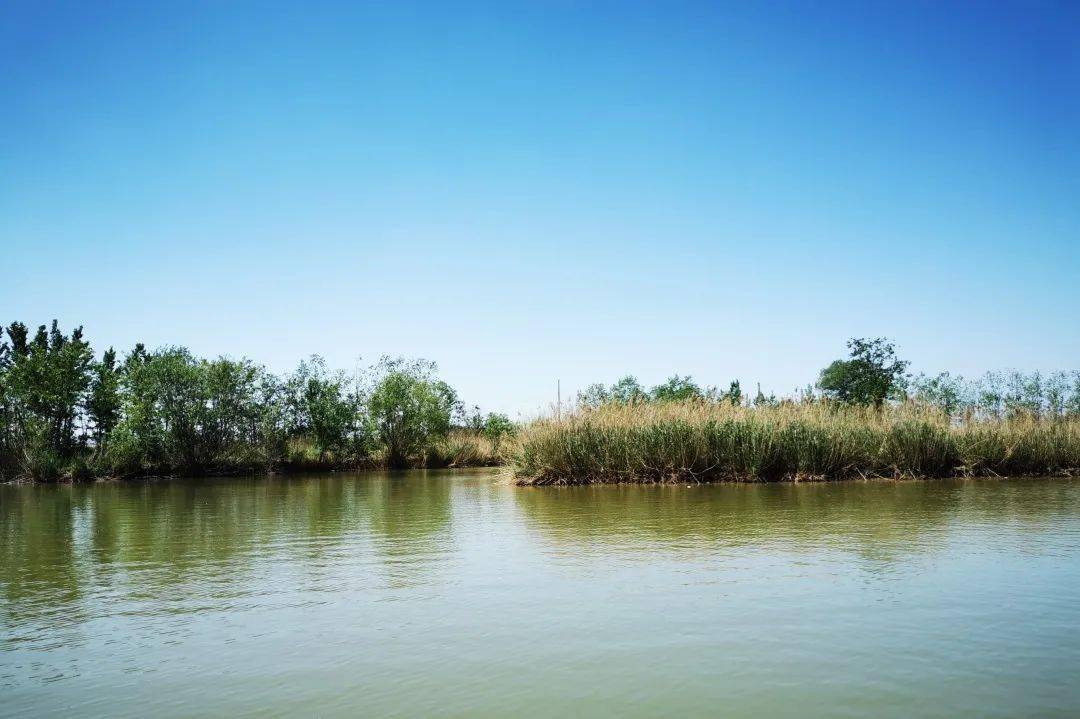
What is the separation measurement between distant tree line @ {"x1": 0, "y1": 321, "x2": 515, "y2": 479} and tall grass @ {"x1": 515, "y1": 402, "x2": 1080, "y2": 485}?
11.8 metres

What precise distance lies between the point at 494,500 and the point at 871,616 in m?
11.9

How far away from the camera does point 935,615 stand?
→ 17.8 feet

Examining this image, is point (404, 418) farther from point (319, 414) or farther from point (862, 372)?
point (862, 372)

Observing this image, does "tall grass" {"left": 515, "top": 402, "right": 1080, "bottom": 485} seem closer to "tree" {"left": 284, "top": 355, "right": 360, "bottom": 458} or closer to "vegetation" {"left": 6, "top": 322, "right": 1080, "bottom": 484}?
"vegetation" {"left": 6, "top": 322, "right": 1080, "bottom": 484}

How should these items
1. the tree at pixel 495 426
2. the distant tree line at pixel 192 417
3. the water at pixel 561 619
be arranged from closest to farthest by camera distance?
1. the water at pixel 561 619
2. the distant tree line at pixel 192 417
3. the tree at pixel 495 426

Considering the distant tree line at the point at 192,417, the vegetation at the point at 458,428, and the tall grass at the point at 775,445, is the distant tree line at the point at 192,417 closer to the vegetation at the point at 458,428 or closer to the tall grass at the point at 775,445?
the vegetation at the point at 458,428

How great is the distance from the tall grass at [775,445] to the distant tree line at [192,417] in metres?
11.8

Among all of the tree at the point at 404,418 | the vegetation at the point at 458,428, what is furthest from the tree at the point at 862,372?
the tree at the point at 404,418

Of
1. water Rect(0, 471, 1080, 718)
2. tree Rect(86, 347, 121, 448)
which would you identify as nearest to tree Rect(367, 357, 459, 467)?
tree Rect(86, 347, 121, 448)

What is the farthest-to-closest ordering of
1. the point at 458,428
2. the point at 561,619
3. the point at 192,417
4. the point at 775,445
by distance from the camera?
1. the point at 458,428
2. the point at 192,417
3. the point at 775,445
4. the point at 561,619

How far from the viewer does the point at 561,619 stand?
5551mm

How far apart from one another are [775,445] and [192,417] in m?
29.4

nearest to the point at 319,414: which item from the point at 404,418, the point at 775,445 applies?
the point at 404,418

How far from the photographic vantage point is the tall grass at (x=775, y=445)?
20000mm
